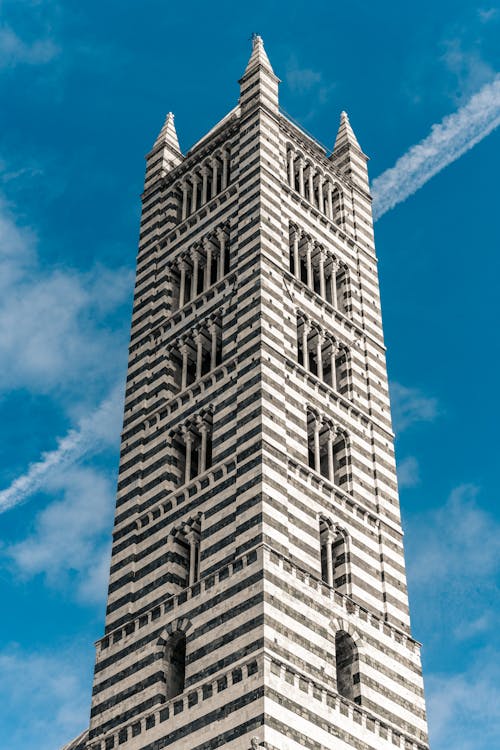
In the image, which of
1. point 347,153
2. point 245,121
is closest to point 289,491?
point 245,121

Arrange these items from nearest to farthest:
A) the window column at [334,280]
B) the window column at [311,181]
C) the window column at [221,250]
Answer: the window column at [221,250]
the window column at [334,280]
the window column at [311,181]

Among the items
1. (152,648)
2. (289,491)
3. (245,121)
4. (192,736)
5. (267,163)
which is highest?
(245,121)

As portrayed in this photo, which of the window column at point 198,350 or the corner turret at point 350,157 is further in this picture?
the corner turret at point 350,157

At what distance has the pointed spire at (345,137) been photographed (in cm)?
5472

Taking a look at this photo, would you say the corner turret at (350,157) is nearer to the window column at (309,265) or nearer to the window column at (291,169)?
the window column at (291,169)

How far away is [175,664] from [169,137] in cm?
2837

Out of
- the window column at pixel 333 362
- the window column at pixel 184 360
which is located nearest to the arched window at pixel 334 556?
the window column at pixel 333 362

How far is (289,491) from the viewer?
3550 centimetres

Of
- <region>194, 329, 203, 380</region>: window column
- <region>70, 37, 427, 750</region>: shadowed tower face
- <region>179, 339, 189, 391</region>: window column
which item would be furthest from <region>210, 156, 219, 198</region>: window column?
<region>179, 339, 189, 391</region>: window column

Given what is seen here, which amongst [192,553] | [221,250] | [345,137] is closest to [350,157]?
[345,137]

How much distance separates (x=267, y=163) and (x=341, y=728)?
2242 centimetres

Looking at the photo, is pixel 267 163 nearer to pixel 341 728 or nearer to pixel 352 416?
pixel 352 416

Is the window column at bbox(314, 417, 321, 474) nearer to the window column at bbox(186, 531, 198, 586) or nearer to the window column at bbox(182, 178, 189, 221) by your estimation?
the window column at bbox(186, 531, 198, 586)

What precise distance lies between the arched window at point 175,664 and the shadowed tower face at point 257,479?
0.06 metres
